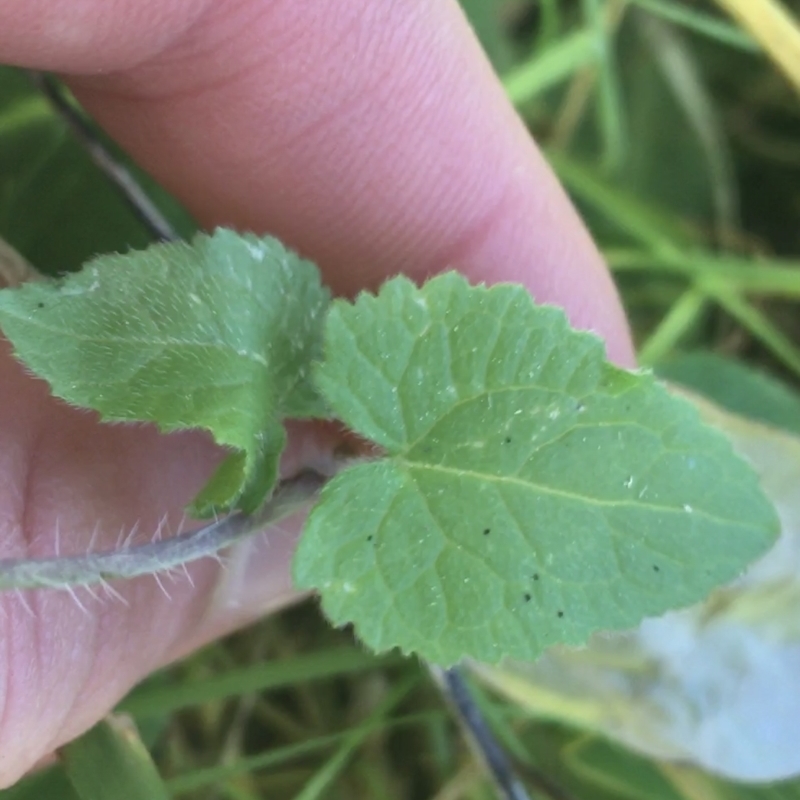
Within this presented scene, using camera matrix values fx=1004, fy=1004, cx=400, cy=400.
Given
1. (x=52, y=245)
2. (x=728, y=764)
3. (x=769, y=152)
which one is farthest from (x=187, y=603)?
(x=769, y=152)

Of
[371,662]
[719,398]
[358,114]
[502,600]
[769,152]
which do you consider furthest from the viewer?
[769,152]

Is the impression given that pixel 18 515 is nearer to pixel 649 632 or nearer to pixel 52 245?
pixel 52 245

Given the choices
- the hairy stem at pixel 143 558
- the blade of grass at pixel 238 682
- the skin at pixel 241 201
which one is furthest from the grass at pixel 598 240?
the hairy stem at pixel 143 558

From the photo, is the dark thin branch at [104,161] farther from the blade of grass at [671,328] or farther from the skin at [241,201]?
the blade of grass at [671,328]

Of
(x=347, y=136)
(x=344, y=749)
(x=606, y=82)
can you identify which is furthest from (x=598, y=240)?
(x=344, y=749)

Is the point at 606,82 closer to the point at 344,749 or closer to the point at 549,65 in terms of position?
the point at 549,65

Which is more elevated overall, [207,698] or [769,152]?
[207,698]
